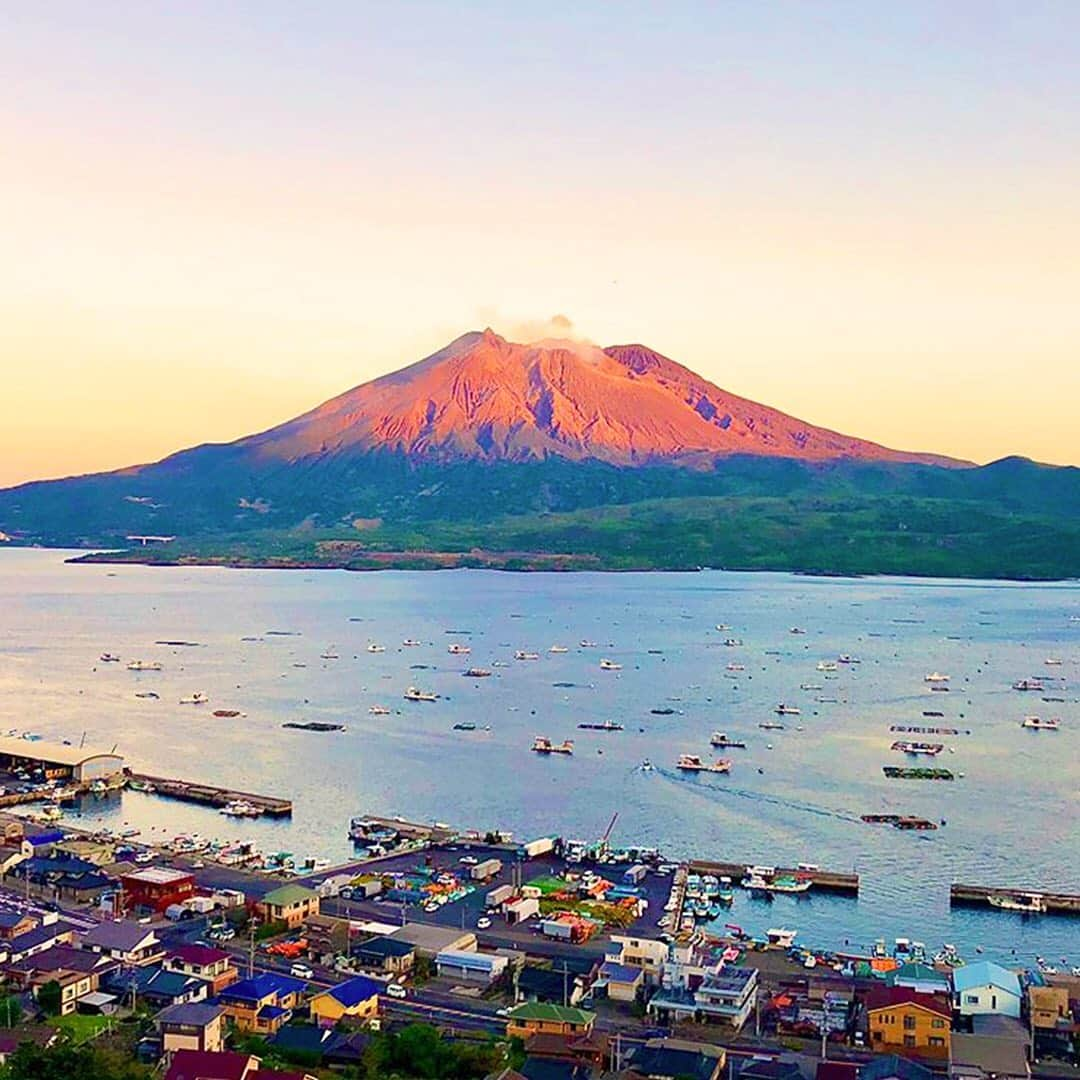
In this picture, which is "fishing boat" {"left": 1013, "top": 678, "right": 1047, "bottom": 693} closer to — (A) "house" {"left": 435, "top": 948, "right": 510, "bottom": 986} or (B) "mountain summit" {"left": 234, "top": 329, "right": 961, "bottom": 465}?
(A) "house" {"left": 435, "top": 948, "right": 510, "bottom": 986}

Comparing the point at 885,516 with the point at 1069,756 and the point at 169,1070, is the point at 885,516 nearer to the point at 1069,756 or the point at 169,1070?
the point at 1069,756

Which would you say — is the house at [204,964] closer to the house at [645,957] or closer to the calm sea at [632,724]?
the house at [645,957]

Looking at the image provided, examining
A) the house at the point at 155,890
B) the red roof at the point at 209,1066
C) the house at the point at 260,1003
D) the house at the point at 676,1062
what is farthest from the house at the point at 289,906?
the house at the point at 676,1062

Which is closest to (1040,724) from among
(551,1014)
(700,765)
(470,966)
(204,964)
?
(700,765)

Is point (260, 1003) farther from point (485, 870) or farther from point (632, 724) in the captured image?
point (632, 724)

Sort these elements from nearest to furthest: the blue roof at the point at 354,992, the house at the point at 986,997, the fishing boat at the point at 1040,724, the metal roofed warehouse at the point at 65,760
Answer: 1. the blue roof at the point at 354,992
2. the house at the point at 986,997
3. the metal roofed warehouse at the point at 65,760
4. the fishing boat at the point at 1040,724

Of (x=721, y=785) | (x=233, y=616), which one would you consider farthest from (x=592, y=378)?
(x=721, y=785)
